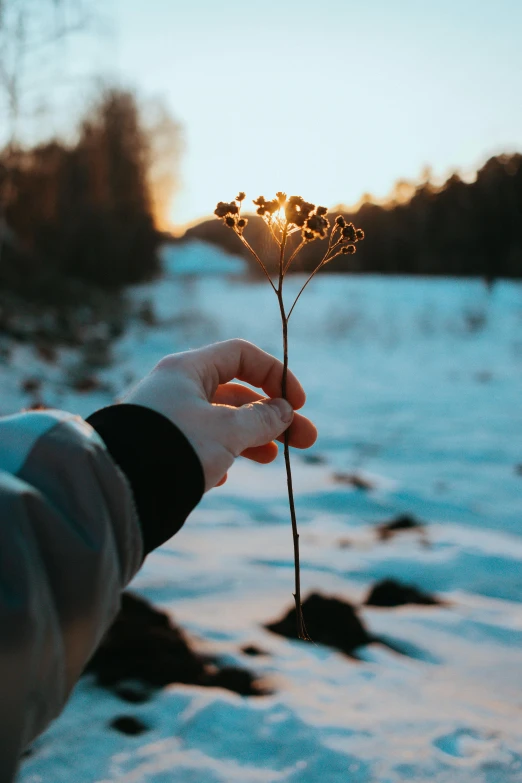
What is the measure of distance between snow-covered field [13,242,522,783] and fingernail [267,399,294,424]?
1.42 metres

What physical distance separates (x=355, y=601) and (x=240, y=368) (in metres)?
2.35

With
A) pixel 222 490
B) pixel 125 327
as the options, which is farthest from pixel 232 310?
pixel 222 490

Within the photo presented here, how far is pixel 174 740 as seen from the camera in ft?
7.66

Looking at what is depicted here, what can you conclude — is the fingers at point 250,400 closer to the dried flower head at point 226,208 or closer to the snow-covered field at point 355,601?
the dried flower head at point 226,208

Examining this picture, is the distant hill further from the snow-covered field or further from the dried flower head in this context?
the dried flower head

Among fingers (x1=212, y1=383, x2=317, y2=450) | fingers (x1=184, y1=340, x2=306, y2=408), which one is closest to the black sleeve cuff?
fingers (x1=184, y1=340, x2=306, y2=408)

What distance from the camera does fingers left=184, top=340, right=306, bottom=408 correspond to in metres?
1.64

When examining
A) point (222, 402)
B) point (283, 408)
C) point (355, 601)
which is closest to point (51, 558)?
point (283, 408)

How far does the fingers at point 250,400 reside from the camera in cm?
181

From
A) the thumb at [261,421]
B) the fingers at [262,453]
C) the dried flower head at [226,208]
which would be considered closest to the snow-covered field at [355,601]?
the fingers at [262,453]

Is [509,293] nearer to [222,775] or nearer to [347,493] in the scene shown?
[347,493]

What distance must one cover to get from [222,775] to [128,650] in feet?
2.96

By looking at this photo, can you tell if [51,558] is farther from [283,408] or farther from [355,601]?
[355,601]

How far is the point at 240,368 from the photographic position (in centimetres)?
181
